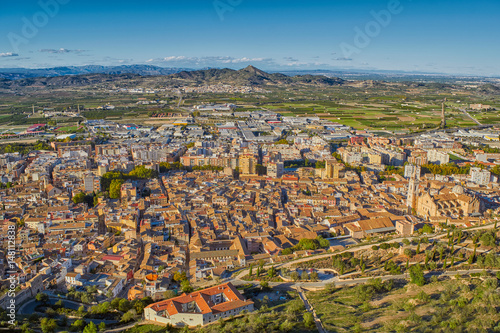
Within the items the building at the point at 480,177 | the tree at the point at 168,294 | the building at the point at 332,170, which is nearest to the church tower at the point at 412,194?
the building at the point at 332,170

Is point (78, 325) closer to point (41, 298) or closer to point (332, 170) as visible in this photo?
point (41, 298)

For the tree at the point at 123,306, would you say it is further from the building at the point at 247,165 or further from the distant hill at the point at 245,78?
the distant hill at the point at 245,78

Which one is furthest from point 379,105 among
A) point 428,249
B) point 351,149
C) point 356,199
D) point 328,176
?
point 428,249

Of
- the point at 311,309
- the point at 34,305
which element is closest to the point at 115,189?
the point at 34,305

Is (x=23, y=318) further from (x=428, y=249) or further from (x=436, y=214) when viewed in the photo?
(x=436, y=214)

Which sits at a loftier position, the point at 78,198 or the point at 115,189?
the point at 115,189
